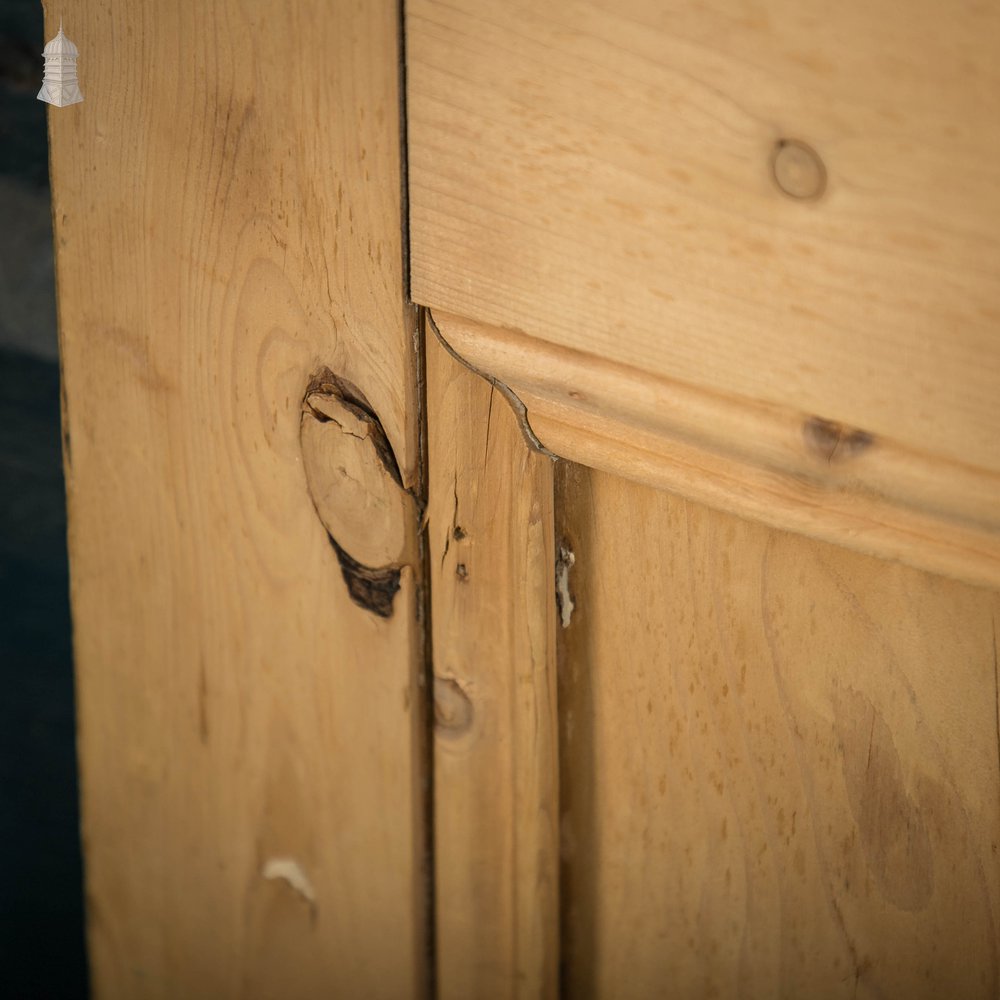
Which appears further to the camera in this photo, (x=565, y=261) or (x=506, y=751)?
(x=506, y=751)

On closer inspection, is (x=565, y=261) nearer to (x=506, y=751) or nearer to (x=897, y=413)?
(x=897, y=413)

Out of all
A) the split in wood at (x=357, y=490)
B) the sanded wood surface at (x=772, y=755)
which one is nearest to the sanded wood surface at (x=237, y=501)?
the split in wood at (x=357, y=490)

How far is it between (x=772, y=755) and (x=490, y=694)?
0.49 feet

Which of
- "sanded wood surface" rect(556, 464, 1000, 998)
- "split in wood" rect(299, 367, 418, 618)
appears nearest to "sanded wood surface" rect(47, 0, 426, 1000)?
"split in wood" rect(299, 367, 418, 618)

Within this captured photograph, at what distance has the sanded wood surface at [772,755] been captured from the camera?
47 centimetres

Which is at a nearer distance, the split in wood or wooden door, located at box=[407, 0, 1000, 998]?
wooden door, located at box=[407, 0, 1000, 998]

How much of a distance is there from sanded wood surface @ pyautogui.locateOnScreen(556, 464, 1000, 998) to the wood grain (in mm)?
31

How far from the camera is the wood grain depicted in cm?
41

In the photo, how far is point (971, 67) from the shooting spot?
0.35 meters

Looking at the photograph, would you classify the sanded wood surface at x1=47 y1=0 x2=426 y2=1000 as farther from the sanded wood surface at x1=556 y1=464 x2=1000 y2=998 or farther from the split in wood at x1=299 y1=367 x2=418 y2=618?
the sanded wood surface at x1=556 y1=464 x2=1000 y2=998

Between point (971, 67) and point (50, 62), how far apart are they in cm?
44

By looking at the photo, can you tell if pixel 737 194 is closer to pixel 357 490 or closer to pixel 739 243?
pixel 739 243

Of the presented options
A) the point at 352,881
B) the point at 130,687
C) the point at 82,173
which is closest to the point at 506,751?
the point at 352,881

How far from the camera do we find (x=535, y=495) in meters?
0.52
